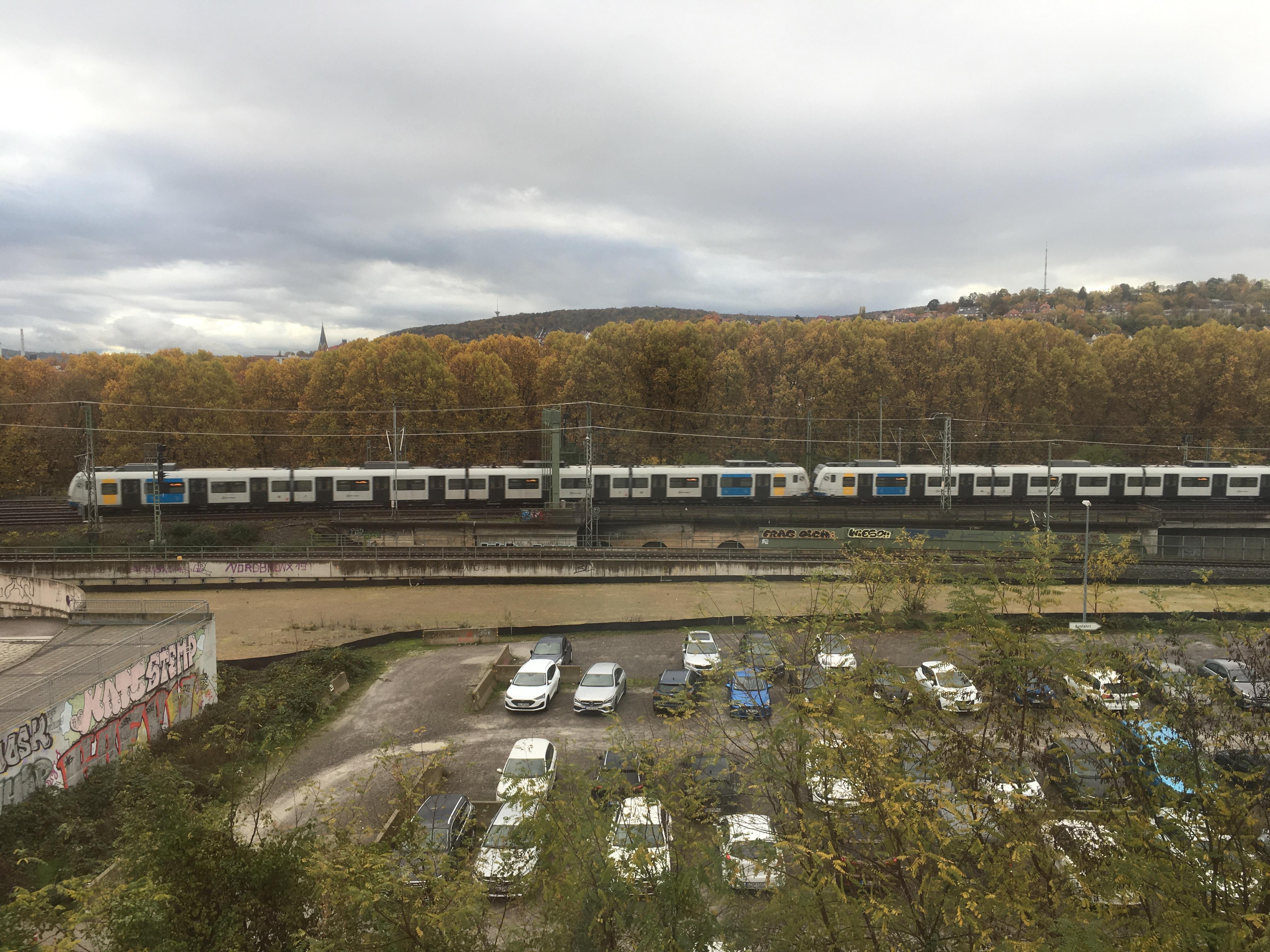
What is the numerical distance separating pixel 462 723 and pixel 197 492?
2612 centimetres

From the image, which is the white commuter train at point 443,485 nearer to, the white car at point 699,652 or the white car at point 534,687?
the white car at point 699,652

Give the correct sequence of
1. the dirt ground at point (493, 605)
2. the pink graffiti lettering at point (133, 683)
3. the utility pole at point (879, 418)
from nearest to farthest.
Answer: the pink graffiti lettering at point (133, 683)
the dirt ground at point (493, 605)
the utility pole at point (879, 418)

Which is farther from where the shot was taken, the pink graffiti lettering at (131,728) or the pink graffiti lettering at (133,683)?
the pink graffiti lettering at (133,683)

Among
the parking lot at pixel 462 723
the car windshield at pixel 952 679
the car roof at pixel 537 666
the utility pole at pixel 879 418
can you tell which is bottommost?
the parking lot at pixel 462 723

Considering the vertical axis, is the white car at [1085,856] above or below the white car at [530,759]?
above

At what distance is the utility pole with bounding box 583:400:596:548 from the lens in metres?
31.6

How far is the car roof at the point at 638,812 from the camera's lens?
21.2 feet

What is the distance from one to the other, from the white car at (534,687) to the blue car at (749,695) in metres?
4.40

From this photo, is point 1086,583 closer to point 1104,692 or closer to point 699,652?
point 699,652

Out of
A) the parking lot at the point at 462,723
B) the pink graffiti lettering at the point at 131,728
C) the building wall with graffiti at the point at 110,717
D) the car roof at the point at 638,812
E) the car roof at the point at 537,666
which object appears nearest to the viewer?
the car roof at the point at 638,812

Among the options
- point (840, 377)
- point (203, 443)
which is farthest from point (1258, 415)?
point (203, 443)

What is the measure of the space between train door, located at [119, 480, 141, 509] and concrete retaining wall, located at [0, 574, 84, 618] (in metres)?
14.2

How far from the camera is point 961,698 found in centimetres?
763

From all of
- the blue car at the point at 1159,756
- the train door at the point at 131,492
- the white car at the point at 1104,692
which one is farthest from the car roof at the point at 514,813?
the train door at the point at 131,492
